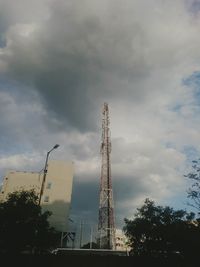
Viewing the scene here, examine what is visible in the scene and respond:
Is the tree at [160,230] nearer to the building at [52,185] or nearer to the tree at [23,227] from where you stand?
the tree at [23,227]

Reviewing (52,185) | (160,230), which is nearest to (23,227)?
(160,230)

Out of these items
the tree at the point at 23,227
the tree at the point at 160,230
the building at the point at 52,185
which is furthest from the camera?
the building at the point at 52,185

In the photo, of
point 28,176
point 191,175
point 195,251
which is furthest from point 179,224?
point 28,176

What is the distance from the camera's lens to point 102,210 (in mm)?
69812

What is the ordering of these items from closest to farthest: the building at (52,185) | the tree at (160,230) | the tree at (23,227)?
the tree at (23,227), the tree at (160,230), the building at (52,185)

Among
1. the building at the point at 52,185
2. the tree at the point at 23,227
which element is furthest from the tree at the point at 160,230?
the building at the point at 52,185

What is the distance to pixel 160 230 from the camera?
49.8 m

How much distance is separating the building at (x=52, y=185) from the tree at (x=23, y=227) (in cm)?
2783

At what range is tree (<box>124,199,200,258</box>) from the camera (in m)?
44.2

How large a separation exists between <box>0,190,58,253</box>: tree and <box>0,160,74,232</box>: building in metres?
27.8

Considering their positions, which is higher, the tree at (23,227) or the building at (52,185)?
the building at (52,185)

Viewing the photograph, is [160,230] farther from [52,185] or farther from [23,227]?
[52,185]

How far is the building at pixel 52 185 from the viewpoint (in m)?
73.5

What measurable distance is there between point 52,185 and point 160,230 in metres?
33.4
